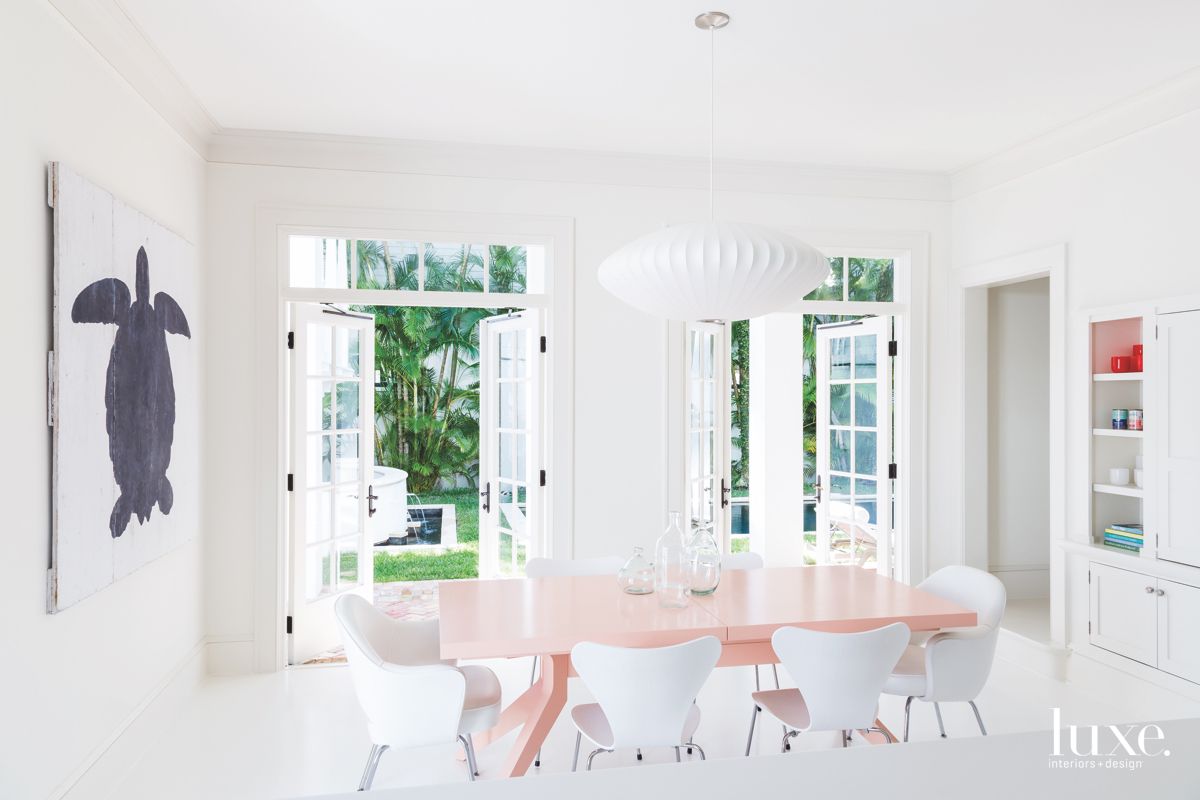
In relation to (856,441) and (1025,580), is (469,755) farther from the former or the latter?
(1025,580)

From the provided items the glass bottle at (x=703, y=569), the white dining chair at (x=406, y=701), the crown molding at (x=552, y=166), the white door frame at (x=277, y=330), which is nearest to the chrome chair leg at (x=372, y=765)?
the white dining chair at (x=406, y=701)

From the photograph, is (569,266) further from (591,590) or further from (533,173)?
(591,590)

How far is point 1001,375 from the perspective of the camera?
457 centimetres

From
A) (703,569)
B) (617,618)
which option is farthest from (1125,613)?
(617,618)

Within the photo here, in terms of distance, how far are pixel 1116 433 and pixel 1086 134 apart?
4.70ft

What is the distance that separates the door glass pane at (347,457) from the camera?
13.5ft

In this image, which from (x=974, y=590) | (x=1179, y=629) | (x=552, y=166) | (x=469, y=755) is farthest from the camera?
(x=552, y=166)

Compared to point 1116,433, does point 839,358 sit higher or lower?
higher

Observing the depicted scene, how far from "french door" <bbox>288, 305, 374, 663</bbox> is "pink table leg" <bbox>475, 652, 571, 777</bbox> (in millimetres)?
1746

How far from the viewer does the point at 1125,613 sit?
10.6 feet

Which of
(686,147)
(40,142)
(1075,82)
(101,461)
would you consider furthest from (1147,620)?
(40,142)

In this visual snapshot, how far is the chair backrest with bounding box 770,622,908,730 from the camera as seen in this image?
218 centimetres

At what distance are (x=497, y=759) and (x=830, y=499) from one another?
2.99 metres

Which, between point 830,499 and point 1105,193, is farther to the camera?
point 830,499
